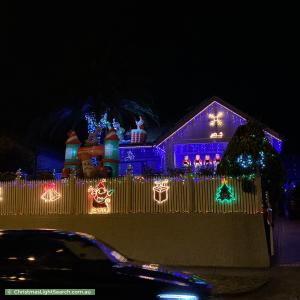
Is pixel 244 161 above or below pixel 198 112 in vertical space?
below

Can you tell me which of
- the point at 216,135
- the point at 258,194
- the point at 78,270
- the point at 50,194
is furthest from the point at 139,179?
the point at 216,135

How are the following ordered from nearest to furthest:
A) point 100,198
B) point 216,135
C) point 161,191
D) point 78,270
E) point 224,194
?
point 78,270
point 224,194
point 161,191
point 100,198
point 216,135

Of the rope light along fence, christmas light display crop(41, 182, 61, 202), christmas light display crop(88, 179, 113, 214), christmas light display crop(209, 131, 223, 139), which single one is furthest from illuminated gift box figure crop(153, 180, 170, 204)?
christmas light display crop(209, 131, 223, 139)

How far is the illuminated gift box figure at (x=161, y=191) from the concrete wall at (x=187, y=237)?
476mm

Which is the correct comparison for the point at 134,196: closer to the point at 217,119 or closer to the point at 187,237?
the point at 187,237

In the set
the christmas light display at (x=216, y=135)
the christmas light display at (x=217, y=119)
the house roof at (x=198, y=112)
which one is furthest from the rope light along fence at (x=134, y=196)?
the christmas light display at (x=217, y=119)

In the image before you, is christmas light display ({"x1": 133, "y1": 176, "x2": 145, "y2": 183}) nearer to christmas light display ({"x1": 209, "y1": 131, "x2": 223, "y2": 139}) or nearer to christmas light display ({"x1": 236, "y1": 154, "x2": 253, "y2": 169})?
christmas light display ({"x1": 236, "y1": 154, "x2": 253, "y2": 169})

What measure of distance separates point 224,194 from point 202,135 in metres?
9.51

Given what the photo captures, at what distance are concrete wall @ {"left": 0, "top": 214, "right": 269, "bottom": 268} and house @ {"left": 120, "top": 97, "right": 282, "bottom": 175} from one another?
825 centimetres

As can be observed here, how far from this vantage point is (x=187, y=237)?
13.1 meters

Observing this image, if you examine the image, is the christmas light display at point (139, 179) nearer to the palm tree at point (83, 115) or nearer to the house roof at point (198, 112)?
the house roof at point (198, 112)

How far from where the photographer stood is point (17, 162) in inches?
995

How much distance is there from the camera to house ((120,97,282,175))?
72.2 ft

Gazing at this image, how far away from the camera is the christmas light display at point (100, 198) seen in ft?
46.0
